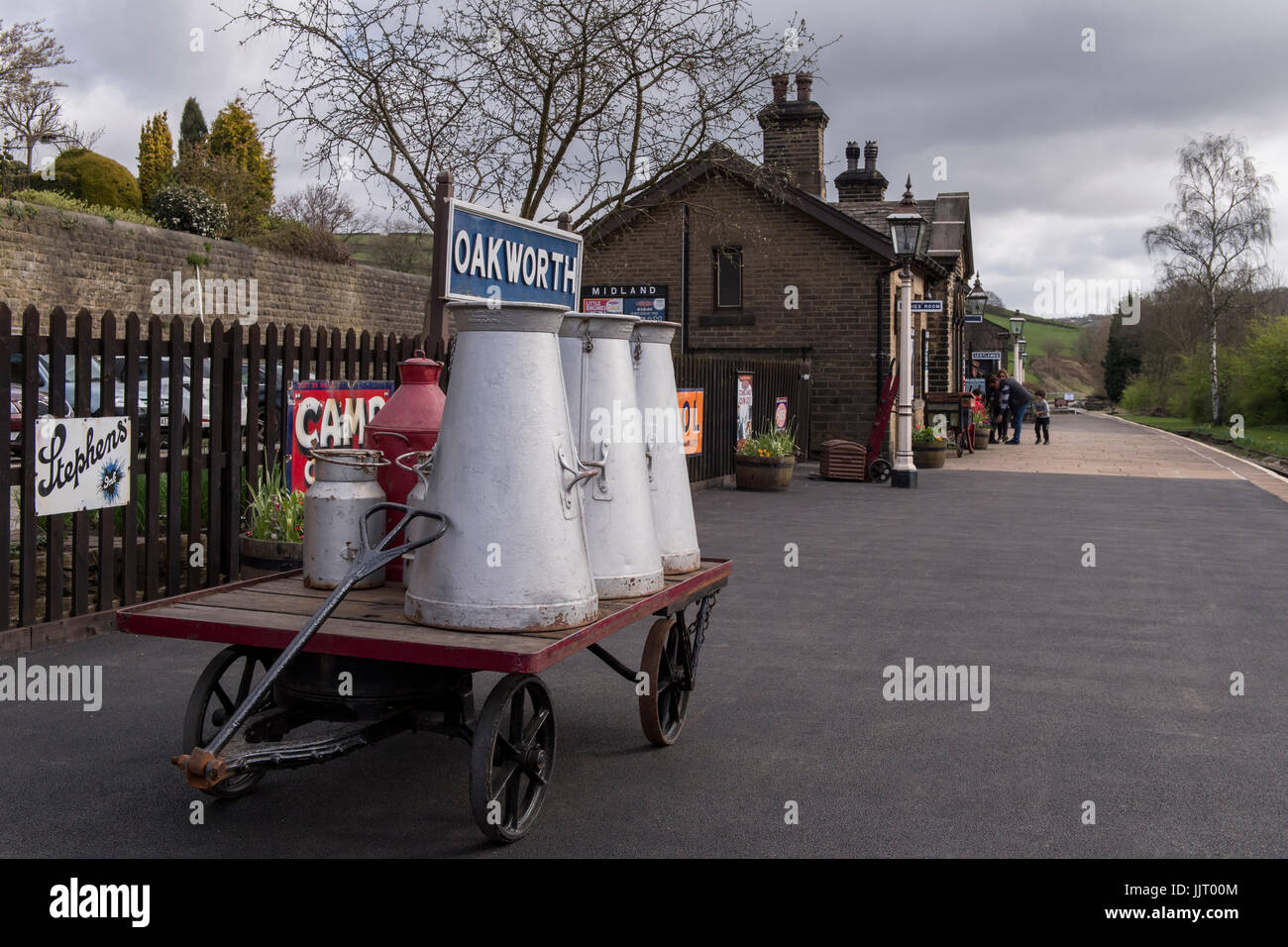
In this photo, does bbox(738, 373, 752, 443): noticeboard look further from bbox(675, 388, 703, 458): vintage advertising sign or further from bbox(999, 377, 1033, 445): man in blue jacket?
bbox(999, 377, 1033, 445): man in blue jacket

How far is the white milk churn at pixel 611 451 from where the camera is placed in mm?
4445

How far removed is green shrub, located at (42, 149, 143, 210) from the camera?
29141 mm

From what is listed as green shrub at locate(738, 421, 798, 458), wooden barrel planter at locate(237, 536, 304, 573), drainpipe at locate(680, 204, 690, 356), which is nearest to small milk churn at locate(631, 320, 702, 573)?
wooden barrel planter at locate(237, 536, 304, 573)

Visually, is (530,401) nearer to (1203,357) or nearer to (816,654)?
(816,654)

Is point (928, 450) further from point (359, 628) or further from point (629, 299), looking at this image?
point (359, 628)

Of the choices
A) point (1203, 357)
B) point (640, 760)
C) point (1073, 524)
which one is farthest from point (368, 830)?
point (1203, 357)

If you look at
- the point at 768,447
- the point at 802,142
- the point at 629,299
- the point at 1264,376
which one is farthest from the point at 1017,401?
the point at 629,299

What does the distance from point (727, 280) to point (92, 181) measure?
16.5m

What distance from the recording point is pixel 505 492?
3879mm

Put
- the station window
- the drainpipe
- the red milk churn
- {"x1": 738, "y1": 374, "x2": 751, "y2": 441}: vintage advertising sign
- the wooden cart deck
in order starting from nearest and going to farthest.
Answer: the wooden cart deck < the red milk churn < {"x1": 738, "y1": 374, "x2": 751, "y2": 441}: vintage advertising sign < the drainpipe < the station window

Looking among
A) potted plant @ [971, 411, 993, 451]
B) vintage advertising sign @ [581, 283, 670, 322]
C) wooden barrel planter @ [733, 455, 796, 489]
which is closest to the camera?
vintage advertising sign @ [581, 283, 670, 322]

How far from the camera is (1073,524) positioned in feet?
45.2
